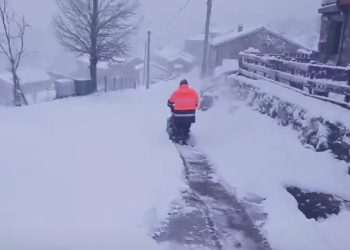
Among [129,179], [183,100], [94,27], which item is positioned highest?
[94,27]

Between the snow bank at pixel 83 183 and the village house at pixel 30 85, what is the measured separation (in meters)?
42.6

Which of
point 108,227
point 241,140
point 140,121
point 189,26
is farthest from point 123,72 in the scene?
point 189,26

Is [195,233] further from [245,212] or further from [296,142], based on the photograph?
[296,142]

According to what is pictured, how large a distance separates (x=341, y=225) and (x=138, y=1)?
20.2 meters

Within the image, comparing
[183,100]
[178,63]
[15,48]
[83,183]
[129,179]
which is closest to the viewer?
[83,183]

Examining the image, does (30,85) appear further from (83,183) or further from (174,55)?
(83,183)

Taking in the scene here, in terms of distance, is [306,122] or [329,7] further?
[329,7]

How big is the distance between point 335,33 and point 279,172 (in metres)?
10.5

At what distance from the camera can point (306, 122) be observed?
7680 mm

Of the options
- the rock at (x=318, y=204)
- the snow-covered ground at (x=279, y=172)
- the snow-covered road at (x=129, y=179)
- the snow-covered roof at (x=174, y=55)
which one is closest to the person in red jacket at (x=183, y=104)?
the snow-covered road at (x=129, y=179)

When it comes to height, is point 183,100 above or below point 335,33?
below

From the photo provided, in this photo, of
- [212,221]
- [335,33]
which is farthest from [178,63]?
[212,221]

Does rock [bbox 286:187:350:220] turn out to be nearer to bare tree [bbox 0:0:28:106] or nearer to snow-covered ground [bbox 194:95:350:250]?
snow-covered ground [bbox 194:95:350:250]

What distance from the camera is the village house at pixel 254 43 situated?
3322 centimetres
